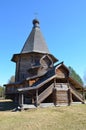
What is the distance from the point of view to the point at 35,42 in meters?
33.1

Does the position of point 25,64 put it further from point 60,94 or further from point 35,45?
point 60,94

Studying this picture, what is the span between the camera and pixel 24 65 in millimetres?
31469

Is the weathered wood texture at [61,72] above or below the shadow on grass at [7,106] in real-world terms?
above

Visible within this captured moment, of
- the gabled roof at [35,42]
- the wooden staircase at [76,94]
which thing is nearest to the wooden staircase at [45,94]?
the wooden staircase at [76,94]

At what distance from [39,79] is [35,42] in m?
8.45

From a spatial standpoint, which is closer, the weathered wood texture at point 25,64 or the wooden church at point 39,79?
the wooden church at point 39,79

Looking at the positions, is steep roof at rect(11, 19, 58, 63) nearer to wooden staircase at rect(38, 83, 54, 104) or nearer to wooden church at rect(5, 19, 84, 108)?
wooden church at rect(5, 19, 84, 108)

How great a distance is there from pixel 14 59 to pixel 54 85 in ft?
38.7

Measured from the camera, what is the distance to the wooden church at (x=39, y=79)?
23.6 metres

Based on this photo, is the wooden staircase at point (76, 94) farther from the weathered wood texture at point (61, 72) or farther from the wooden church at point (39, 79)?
the weathered wood texture at point (61, 72)

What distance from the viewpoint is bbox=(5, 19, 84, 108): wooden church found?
2362cm

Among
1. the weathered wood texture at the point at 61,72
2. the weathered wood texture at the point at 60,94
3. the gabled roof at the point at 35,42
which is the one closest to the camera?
the weathered wood texture at the point at 60,94

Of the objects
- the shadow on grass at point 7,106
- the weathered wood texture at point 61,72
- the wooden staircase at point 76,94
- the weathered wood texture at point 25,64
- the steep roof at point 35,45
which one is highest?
the steep roof at point 35,45

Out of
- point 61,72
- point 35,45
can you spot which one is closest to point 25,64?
point 35,45
